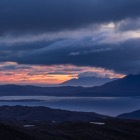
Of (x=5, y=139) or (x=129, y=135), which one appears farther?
(x=129, y=135)

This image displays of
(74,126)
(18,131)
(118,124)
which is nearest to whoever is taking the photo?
(18,131)

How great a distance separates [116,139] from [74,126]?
18003 millimetres

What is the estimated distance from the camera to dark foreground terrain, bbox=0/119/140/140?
81006 millimetres

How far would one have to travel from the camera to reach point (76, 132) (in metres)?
98.1

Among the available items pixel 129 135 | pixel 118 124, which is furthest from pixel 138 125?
pixel 129 135

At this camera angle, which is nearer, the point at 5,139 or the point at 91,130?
the point at 5,139

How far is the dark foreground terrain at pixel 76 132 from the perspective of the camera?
8101 cm

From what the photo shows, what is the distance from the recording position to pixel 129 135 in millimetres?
104000

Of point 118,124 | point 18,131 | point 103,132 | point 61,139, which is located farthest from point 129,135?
point 18,131

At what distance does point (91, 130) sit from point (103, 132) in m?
3.89

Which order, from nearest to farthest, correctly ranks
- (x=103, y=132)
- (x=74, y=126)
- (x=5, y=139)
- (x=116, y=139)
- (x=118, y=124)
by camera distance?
1. (x=5, y=139)
2. (x=116, y=139)
3. (x=103, y=132)
4. (x=74, y=126)
5. (x=118, y=124)

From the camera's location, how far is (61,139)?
3337 inches

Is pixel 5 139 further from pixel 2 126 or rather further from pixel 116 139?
pixel 116 139

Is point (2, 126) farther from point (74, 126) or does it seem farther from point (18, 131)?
point (74, 126)
